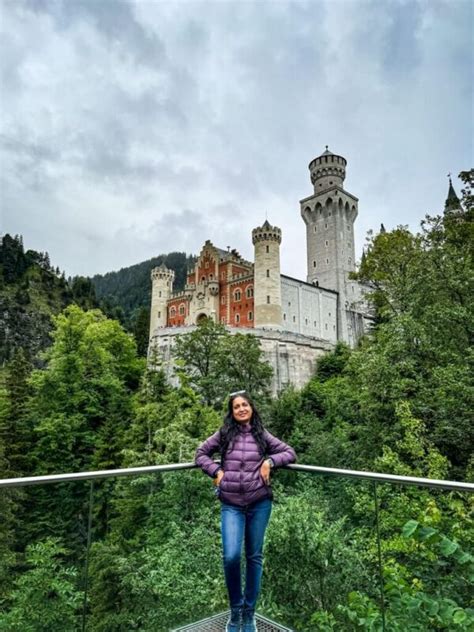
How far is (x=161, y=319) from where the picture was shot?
164ft

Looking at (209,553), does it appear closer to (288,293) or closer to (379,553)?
(379,553)

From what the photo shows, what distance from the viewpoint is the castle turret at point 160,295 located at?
49969 millimetres

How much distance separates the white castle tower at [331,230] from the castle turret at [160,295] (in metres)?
16.6

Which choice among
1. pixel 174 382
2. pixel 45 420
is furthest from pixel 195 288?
pixel 45 420

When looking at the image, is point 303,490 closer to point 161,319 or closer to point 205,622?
point 205,622

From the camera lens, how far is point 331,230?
50.0 m

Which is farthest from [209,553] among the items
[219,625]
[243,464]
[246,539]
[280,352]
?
[280,352]

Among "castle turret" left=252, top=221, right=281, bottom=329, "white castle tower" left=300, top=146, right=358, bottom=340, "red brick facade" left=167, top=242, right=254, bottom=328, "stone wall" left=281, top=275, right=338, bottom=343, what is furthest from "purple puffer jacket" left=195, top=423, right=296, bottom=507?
"white castle tower" left=300, top=146, right=358, bottom=340

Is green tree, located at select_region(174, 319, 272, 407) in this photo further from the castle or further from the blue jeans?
the blue jeans

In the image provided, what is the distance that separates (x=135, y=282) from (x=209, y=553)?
12053cm

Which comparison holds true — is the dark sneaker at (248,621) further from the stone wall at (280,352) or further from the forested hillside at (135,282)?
the forested hillside at (135,282)

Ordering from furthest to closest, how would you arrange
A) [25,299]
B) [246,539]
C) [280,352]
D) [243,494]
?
[25,299], [280,352], [246,539], [243,494]

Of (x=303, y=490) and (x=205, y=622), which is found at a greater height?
(x=303, y=490)

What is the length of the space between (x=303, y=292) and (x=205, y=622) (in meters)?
43.6
